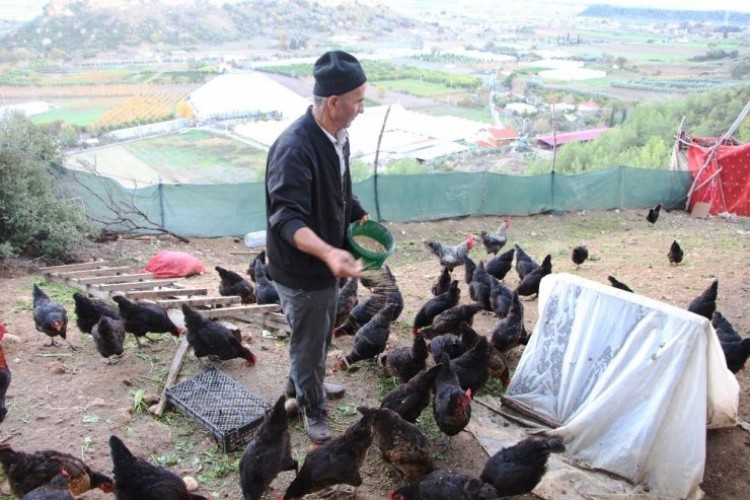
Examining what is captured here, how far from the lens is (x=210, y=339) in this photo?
5316 mm

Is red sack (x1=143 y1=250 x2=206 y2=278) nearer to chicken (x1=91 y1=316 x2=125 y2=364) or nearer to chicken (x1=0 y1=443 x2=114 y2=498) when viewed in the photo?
chicken (x1=91 y1=316 x2=125 y2=364)

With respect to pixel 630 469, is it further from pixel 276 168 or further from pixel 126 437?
pixel 126 437

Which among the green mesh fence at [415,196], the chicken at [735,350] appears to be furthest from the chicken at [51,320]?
the chicken at [735,350]

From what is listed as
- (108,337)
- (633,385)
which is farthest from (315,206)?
(108,337)

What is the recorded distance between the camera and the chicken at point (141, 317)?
18.7 feet

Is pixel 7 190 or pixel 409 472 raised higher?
pixel 7 190

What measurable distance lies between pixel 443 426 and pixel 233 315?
3128 mm

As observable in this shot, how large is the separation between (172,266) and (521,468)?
7476 mm

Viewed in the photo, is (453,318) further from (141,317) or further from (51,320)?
(51,320)

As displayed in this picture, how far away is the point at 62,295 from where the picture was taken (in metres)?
7.80

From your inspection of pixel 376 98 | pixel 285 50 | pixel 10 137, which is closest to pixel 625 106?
pixel 376 98

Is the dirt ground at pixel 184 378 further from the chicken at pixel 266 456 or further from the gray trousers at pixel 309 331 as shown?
the gray trousers at pixel 309 331

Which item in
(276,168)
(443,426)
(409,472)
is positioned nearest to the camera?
(276,168)

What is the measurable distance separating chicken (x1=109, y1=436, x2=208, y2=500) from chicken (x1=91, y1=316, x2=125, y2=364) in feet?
6.80
